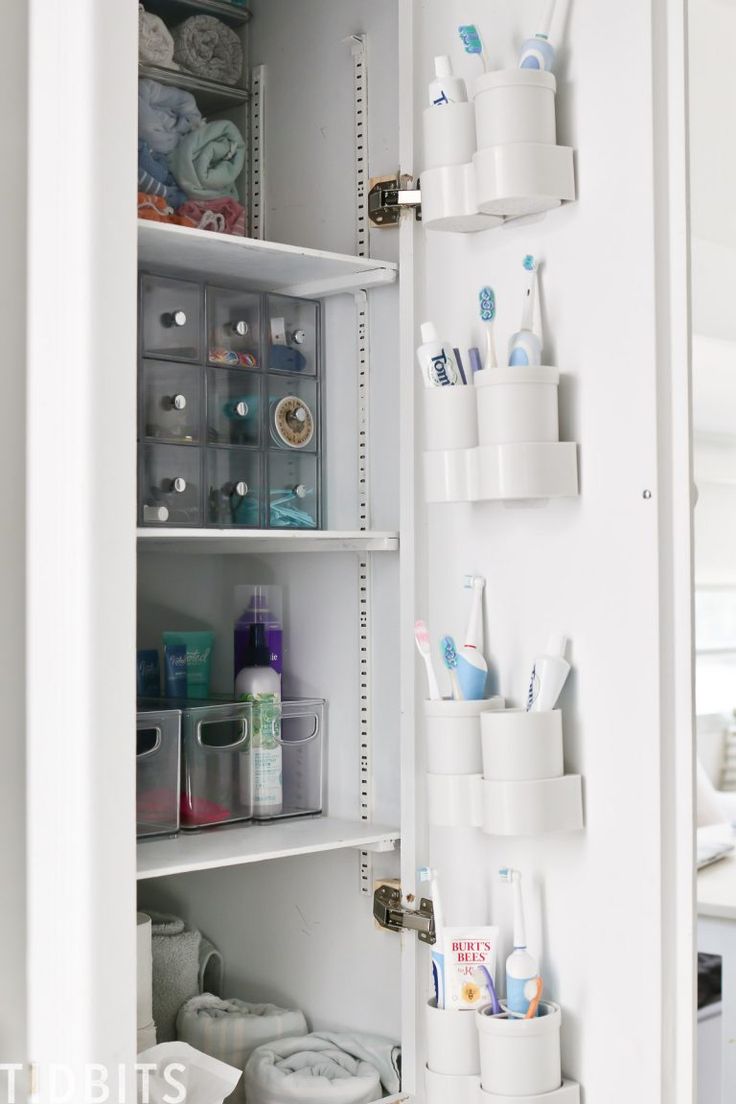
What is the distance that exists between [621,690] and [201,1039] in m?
0.77

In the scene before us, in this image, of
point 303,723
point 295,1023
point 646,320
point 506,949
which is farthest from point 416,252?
point 295,1023

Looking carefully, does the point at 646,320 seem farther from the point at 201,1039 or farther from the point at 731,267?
the point at 731,267

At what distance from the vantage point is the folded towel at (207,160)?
1.56 metres

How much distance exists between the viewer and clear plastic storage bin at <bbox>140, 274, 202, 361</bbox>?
1.39 m

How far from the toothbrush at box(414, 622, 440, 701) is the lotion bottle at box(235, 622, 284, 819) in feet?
0.90

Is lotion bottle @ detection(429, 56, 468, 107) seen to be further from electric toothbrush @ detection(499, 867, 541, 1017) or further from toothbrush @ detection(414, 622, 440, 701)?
electric toothbrush @ detection(499, 867, 541, 1017)

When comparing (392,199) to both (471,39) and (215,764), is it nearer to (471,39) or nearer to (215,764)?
(471,39)

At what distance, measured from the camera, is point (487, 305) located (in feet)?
4.17

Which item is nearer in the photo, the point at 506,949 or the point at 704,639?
the point at 506,949

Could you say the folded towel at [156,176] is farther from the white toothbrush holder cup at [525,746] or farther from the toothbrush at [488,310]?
the white toothbrush holder cup at [525,746]

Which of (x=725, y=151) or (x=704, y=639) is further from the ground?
(x=725, y=151)

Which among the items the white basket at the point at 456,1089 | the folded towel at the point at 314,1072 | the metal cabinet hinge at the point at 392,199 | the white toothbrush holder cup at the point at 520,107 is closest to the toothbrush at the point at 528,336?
the white toothbrush holder cup at the point at 520,107

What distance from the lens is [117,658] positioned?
1113 mm

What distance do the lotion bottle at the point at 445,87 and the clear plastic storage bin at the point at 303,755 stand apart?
78cm
